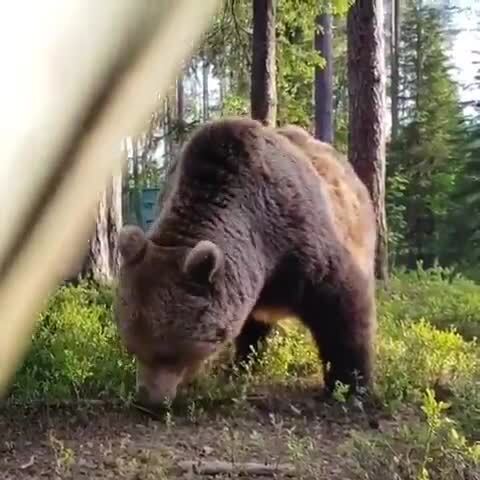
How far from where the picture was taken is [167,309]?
405cm

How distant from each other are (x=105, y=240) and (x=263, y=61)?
6.33ft

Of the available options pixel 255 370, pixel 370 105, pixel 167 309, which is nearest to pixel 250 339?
pixel 255 370

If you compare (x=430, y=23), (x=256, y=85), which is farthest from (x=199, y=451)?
(x=430, y=23)

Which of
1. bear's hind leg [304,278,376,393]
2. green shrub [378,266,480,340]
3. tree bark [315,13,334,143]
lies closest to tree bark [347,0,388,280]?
green shrub [378,266,480,340]

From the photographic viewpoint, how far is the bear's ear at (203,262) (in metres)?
4.03

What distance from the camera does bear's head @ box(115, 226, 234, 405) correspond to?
4.05 meters

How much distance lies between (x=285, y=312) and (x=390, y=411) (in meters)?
0.72

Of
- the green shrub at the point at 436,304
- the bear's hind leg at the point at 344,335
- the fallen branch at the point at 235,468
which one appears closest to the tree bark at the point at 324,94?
the green shrub at the point at 436,304

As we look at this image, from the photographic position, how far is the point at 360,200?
5.64m

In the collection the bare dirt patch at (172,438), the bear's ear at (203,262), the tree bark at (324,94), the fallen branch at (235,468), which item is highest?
the tree bark at (324,94)

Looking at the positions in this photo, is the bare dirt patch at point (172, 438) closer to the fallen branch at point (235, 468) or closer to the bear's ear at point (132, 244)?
the fallen branch at point (235, 468)

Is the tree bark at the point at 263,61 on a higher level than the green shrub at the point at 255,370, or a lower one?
higher

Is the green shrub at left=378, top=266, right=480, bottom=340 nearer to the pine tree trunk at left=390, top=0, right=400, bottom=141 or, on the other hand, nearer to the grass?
the grass

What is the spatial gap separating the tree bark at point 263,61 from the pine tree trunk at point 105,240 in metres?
1.34
